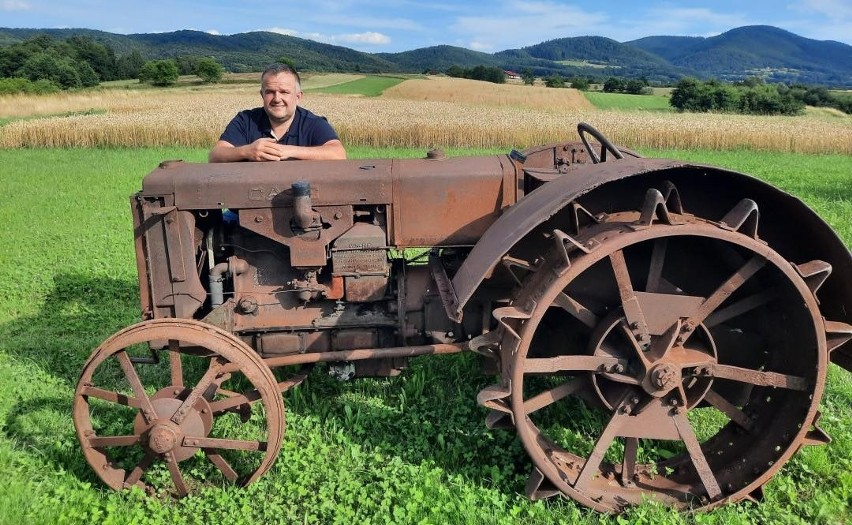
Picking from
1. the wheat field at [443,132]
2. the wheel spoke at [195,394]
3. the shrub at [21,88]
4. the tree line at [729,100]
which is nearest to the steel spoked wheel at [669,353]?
the wheel spoke at [195,394]

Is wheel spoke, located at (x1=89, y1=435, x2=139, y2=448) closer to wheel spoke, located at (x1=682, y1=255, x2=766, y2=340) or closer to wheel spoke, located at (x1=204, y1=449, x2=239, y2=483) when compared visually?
wheel spoke, located at (x1=204, y1=449, x2=239, y2=483)

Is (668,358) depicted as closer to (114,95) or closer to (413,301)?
(413,301)

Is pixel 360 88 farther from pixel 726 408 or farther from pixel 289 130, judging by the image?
pixel 726 408

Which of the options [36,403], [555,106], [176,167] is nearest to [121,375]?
[36,403]

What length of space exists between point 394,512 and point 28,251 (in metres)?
6.97

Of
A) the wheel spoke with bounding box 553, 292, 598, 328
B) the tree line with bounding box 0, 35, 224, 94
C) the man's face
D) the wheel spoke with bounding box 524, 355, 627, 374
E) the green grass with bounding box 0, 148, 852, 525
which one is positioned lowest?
the green grass with bounding box 0, 148, 852, 525

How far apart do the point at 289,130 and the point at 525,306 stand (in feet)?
7.14

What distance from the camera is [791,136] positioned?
21.7m

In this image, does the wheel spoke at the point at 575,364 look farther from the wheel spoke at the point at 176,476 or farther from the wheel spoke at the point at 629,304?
the wheel spoke at the point at 176,476

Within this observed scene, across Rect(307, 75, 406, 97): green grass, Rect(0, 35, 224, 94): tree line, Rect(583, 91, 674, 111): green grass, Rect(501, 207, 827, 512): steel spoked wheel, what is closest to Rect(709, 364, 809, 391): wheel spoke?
Rect(501, 207, 827, 512): steel spoked wheel

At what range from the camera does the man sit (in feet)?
11.5

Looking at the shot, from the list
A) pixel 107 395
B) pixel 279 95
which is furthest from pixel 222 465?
pixel 279 95

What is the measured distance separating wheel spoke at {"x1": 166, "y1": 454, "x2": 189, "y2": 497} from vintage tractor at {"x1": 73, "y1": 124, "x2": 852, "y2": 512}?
13mm

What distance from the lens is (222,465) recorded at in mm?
2959
